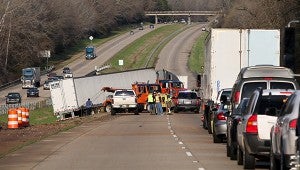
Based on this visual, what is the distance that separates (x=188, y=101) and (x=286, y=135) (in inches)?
2012

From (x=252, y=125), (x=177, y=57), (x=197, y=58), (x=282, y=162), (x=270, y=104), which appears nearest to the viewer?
(x=282, y=162)

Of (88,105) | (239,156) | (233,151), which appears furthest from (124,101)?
(239,156)

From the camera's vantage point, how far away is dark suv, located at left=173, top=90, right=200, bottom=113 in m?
67.4

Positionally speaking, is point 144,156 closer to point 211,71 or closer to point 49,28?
point 211,71

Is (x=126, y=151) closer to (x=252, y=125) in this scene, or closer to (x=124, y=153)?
(x=124, y=153)

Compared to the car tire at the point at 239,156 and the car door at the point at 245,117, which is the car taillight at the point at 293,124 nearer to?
the car door at the point at 245,117

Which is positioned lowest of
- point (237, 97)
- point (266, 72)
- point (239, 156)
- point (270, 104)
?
point (239, 156)

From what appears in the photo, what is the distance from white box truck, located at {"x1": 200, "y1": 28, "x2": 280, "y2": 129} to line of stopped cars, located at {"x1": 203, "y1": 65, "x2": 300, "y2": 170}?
684 centimetres

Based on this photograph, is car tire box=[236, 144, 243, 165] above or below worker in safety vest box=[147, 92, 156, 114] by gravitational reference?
below

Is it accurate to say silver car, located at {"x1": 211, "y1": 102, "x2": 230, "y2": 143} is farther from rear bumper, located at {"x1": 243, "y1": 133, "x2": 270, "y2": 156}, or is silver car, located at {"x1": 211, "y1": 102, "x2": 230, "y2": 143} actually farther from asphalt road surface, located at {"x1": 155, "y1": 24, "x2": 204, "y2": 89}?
asphalt road surface, located at {"x1": 155, "y1": 24, "x2": 204, "y2": 89}

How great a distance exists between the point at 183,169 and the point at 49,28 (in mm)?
129244

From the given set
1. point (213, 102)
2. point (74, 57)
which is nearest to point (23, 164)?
point (213, 102)

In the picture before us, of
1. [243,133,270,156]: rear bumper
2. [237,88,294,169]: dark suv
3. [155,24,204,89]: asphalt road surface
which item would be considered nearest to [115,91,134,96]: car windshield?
[237,88,294,169]: dark suv

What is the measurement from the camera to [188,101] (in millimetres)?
67688
